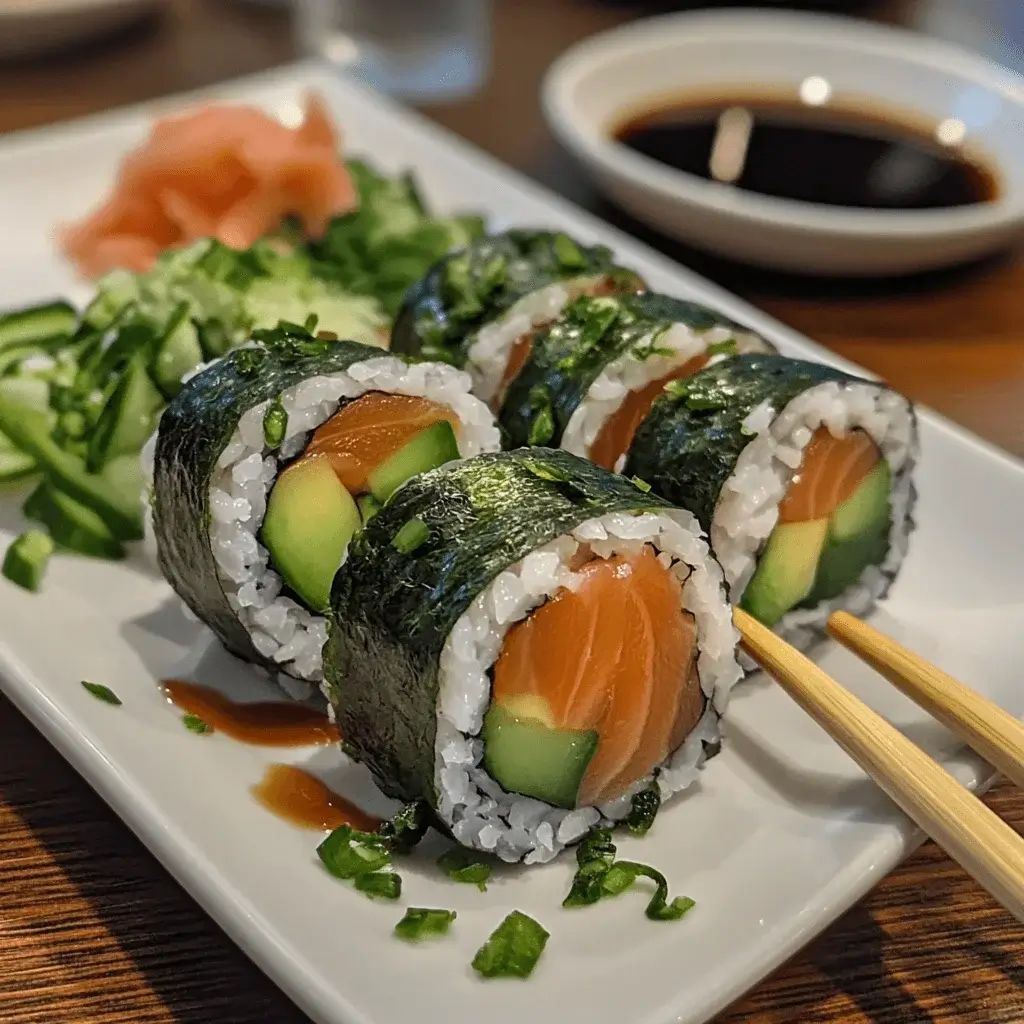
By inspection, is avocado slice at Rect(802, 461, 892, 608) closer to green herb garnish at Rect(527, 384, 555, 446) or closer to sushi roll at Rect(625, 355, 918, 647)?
sushi roll at Rect(625, 355, 918, 647)

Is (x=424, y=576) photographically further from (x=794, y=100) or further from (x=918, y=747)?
(x=794, y=100)

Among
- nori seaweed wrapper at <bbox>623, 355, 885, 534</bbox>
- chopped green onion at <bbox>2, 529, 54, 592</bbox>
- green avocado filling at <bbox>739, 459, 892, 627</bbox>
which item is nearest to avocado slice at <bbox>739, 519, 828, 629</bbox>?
green avocado filling at <bbox>739, 459, 892, 627</bbox>

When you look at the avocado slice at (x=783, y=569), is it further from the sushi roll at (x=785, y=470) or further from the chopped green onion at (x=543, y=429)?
the chopped green onion at (x=543, y=429)

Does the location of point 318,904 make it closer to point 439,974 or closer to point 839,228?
point 439,974

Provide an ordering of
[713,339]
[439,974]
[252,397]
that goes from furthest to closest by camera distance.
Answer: [713,339] → [252,397] → [439,974]

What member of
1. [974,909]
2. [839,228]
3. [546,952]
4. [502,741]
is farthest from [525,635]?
[839,228]

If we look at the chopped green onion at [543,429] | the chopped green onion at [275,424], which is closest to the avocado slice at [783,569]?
the chopped green onion at [543,429]

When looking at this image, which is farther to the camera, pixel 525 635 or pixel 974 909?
pixel 974 909
